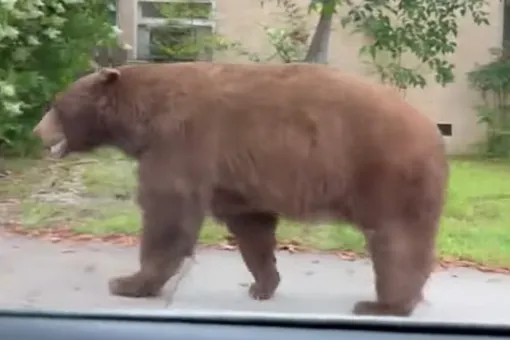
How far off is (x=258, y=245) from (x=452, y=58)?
1.70 ft

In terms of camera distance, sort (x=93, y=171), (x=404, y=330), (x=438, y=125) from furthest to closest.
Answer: (x=93, y=171) → (x=438, y=125) → (x=404, y=330)

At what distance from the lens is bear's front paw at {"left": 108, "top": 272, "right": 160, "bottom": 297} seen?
177 cm

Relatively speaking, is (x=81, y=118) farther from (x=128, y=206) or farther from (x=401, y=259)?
(x=401, y=259)

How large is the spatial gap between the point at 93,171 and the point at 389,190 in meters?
0.67

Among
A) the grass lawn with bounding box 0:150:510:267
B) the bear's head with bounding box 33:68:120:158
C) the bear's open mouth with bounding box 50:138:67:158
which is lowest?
the grass lawn with bounding box 0:150:510:267

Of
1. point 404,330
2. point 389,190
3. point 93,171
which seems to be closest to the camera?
point 404,330

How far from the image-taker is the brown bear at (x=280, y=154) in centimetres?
172

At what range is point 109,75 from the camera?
184cm

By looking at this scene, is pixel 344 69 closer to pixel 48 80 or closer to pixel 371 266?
pixel 371 266

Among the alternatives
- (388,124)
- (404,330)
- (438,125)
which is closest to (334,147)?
(388,124)

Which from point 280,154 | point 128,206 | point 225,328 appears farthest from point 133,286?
point 225,328

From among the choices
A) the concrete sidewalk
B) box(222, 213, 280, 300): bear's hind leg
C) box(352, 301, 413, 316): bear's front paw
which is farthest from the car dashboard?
box(222, 213, 280, 300): bear's hind leg

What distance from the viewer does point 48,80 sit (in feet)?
7.04

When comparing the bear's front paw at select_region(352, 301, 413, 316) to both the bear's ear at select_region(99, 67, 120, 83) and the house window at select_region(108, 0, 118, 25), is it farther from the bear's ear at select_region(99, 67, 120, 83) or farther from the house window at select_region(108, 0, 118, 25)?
the house window at select_region(108, 0, 118, 25)
